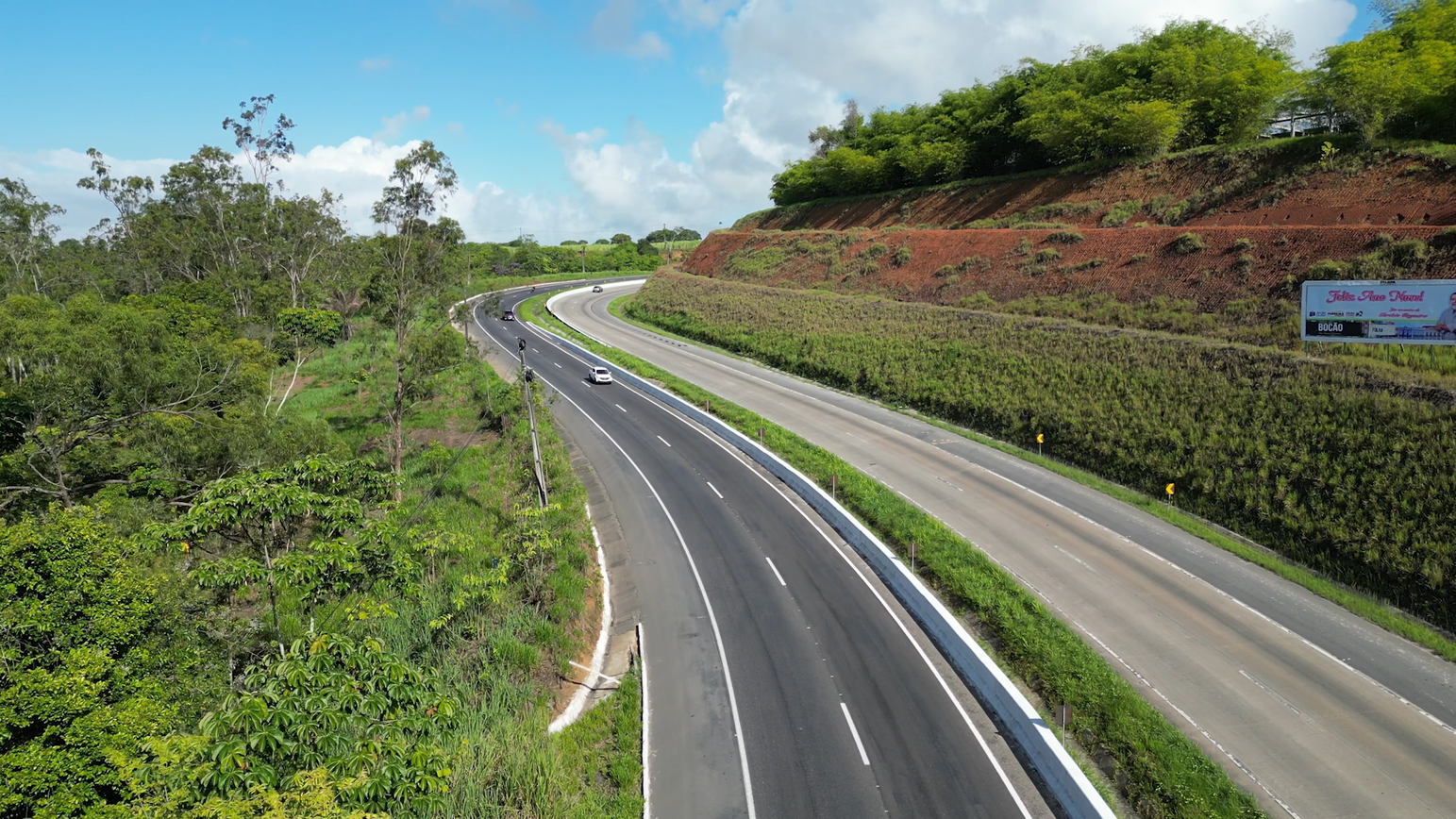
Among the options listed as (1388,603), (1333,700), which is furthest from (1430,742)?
(1388,603)

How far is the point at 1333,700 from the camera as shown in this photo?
14906 mm

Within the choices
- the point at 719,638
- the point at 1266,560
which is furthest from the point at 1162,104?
the point at 719,638

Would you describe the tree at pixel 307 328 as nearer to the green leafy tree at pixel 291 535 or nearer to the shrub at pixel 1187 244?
the green leafy tree at pixel 291 535

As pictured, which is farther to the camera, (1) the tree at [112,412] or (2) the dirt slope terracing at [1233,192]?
(2) the dirt slope terracing at [1233,192]

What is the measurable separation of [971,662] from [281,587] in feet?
47.2

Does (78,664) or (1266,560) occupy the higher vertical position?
(78,664)

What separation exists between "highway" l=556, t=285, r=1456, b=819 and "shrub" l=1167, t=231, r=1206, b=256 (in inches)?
790

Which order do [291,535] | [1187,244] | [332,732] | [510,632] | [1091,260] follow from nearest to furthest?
[332,732], [291,535], [510,632], [1187,244], [1091,260]

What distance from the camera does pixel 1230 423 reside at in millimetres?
25594

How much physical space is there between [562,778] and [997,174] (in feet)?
224

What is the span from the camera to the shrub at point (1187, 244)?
39.3 metres

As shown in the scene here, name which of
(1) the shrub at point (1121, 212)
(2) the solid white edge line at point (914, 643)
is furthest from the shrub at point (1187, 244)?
(2) the solid white edge line at point (914, 643)

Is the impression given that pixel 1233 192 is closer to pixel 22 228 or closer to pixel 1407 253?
pixel 1407 253

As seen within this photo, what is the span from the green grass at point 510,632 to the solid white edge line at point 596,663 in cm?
40
